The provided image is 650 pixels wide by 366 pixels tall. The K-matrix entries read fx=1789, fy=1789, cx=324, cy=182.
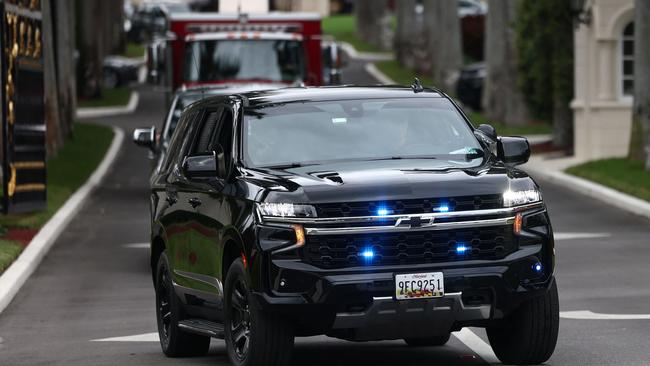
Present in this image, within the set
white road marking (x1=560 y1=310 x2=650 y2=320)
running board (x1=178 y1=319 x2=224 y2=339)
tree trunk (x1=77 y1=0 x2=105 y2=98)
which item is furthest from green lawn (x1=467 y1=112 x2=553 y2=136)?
running board (x1=178 y1=319 x2=224 y2=339)

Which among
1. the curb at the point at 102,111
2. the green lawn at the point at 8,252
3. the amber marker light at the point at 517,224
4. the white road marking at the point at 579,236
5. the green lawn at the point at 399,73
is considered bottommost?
the curb at the point at 102,111

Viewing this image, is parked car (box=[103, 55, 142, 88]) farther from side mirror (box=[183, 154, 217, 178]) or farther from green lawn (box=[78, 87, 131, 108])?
side mirror (box=[183, 154, 217, 178])

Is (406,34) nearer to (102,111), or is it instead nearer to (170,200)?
(102,111)

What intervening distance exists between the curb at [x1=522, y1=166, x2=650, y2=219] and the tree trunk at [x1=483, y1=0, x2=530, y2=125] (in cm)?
1220

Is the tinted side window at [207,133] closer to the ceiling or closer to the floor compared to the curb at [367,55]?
closer to the ceiling

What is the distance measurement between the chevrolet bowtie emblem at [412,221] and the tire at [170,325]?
8.47 ft

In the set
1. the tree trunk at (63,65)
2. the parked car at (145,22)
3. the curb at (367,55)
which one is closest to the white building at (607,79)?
the tree trunk at (63,65)

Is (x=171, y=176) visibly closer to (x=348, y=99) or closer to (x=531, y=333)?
(x=348, y=99)

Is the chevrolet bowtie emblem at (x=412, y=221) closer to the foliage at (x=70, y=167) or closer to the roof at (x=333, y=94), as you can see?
the roof at (x=333, y=94)

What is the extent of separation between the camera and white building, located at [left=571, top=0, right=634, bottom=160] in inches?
1356

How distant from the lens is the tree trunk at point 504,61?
46094 millimetres

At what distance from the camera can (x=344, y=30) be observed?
9812 cm

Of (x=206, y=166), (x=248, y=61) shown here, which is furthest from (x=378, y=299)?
(x=248, y=61)

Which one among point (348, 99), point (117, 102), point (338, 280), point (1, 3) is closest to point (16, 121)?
point (1, 3)
